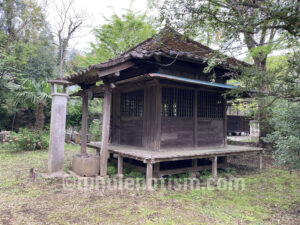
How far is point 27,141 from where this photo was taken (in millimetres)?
10719

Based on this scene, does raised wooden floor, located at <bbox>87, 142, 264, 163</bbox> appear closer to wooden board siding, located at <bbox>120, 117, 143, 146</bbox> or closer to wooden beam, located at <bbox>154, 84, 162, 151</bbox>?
wooden beam, located at <bbox>154, 84, 162, 151</bbox>

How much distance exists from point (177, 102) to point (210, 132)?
6.06ft

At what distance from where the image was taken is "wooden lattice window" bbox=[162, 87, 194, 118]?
22.9ft

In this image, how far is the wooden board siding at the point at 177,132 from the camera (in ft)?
22.5

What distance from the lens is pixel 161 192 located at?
5.48 m

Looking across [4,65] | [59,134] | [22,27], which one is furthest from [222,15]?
[22,27]

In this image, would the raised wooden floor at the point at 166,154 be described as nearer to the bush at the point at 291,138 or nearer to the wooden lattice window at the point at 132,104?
the wooden lattice window at the point at 132,104

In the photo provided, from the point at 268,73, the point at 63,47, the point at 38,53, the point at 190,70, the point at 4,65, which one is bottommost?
the point at 268,73

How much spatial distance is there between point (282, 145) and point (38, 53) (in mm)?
16894

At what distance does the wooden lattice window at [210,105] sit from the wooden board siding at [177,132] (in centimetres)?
68

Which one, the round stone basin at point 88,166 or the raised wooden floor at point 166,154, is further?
the round stone basin at point 88,166

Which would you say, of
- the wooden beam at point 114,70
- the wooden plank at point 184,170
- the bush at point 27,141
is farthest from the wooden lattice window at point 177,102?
the bush at point 27,141

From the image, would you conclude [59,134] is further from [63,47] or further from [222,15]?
[63,47]

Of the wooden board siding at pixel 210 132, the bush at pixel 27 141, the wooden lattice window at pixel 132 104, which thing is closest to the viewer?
the wooden lattice window at pixel 132 104
